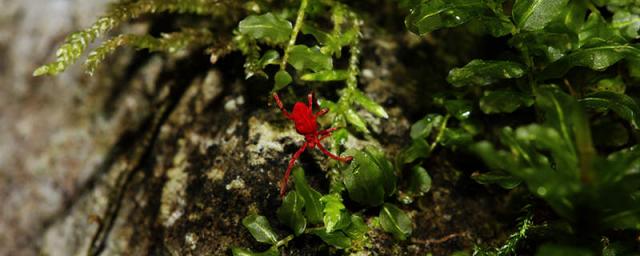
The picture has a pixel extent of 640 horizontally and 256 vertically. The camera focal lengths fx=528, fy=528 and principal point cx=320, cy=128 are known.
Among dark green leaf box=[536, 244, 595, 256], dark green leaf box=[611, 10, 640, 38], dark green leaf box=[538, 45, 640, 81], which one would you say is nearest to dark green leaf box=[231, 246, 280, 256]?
dark green leaf box=[536, 244, 595, 256]

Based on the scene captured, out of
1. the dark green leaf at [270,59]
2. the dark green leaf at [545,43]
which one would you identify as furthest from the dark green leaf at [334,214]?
the dark green leaf at [545,43]

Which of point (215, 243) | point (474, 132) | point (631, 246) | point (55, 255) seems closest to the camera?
point (631, 246)

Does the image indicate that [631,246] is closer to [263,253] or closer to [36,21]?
[263,253]

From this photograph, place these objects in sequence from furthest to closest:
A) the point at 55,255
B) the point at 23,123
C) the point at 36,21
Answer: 1. the point at 36,21
2. the point at 23,123
3. the point at 55,255

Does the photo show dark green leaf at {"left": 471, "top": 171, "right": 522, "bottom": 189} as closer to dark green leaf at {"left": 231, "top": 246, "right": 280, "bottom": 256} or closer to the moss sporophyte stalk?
the moss sporophyte stalk

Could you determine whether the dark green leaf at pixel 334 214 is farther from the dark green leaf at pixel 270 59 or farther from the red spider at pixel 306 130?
the dark green leaf at pixel 270 59

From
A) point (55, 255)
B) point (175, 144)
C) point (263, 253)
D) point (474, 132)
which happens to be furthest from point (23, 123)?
point (474, 132)
